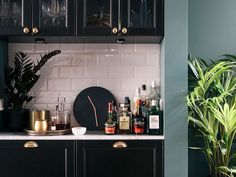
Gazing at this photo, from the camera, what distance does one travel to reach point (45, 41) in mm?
3037

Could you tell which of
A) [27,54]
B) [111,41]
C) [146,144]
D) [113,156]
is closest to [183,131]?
[146,144]

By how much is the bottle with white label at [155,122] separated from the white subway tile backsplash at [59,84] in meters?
0.84

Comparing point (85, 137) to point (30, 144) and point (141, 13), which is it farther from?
point (141, 13)

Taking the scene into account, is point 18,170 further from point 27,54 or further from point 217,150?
point 217,150

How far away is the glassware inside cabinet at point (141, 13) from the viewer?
2.77 metres

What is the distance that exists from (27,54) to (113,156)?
1247 mm

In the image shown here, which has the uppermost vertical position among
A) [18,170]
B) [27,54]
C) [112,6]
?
[112,6]

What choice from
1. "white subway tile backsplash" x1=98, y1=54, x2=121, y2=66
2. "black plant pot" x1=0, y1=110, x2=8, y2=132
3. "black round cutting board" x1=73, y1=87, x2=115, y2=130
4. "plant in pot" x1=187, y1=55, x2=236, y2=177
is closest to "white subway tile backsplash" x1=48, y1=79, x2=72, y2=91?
"black round cutting board" x1=73, y1=87, x2=115, y2=130

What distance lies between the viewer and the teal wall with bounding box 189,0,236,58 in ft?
10.4

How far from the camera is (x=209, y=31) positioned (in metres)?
3.18

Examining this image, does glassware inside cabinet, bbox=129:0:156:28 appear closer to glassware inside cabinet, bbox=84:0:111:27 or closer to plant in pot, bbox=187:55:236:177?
glassware inside cabinet, bbox=84:0:111:27

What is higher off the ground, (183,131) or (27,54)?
(27,54)

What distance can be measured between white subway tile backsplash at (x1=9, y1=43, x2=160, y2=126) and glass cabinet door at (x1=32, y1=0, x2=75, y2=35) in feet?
1.33

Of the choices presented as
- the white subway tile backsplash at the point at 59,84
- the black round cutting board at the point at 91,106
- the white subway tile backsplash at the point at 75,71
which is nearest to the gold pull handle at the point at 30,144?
the black round cutting board at the point at 91,106
